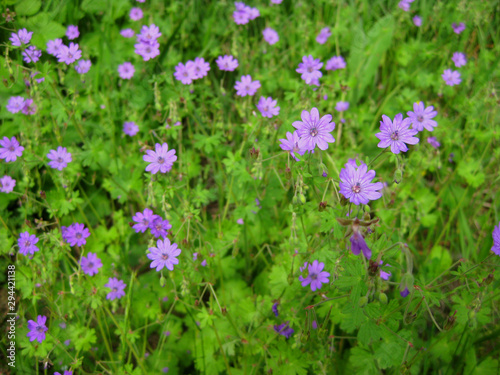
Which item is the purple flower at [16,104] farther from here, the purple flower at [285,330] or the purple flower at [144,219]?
the purple flower at [285,330]

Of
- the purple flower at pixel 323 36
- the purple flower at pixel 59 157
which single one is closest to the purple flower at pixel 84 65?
the purple flower at pixel 59 157

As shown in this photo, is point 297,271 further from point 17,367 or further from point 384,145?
point 17,367

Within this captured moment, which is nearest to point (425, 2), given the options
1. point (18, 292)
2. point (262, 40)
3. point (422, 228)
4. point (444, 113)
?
point (444, 113)

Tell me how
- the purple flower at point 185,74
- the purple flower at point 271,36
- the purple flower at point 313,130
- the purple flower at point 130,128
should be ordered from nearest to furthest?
the purple flower at point 313,130
the purple flower at point 185,74
the purple flower at point 130,128
the purple flower at point 271,36

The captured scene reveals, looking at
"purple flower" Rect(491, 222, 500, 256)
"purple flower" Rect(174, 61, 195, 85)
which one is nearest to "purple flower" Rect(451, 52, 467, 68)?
"purple flower" Rect(491, 222, 500, 256)

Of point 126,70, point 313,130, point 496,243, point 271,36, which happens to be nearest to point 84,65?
point 126,70
